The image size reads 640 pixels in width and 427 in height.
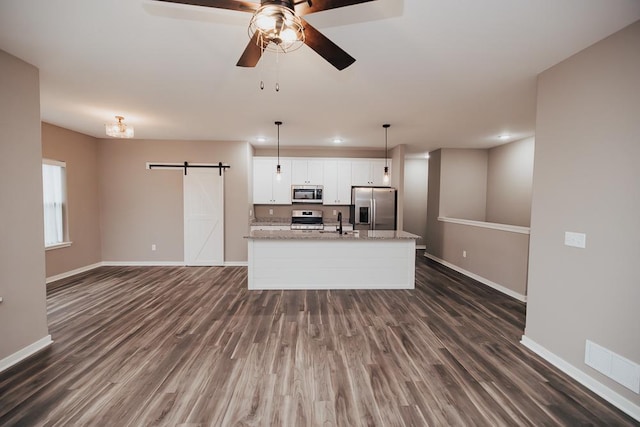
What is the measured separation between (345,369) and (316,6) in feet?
8.47

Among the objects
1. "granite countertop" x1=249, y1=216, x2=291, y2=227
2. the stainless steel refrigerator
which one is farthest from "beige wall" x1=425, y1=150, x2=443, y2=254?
"granite countertop" x1=249, y1=216, x2=291, y2=227

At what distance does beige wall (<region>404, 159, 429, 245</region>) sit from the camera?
737 cm

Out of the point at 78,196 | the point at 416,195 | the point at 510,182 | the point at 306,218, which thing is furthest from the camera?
the point at 416,195

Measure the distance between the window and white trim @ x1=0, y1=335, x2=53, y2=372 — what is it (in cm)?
266

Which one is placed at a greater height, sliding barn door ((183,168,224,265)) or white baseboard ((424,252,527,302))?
sliding barn door ((183,168,224,265))

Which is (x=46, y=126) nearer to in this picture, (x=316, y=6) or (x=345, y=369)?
(x=316, y=6)

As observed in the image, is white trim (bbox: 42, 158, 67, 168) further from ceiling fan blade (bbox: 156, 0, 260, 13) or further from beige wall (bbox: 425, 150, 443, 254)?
beige wall (bbox: 425, 150, 443, 254)

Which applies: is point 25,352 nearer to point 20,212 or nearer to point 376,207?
point 20,212

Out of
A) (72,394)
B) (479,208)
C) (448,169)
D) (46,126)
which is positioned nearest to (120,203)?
(46,126)

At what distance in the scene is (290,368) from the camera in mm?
2211

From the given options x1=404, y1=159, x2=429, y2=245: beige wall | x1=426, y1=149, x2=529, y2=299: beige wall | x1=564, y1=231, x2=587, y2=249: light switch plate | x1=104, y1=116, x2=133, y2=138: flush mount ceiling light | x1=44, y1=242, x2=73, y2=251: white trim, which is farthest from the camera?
x1=404, y1=159, x2=429, y2=245: beige wall

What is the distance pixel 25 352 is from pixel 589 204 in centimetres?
504

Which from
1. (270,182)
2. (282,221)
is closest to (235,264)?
(282,221)

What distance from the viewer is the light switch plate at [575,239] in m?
2.11
